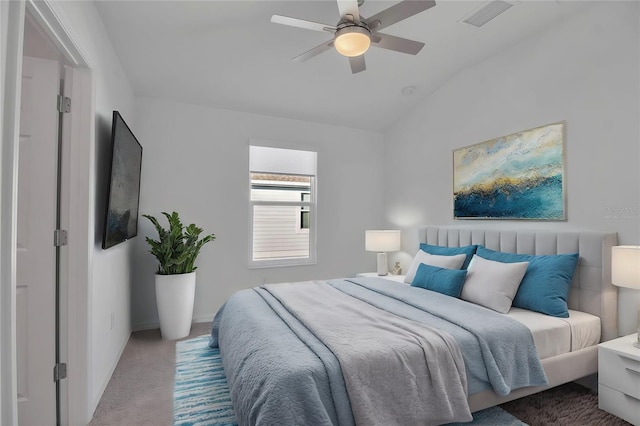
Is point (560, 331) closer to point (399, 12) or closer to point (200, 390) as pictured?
point (399, 12)

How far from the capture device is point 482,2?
103 inches

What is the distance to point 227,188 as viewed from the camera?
13.5 ft

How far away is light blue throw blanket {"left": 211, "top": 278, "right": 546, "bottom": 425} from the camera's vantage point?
59.2 inches

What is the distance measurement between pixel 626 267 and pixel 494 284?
780 millimetres

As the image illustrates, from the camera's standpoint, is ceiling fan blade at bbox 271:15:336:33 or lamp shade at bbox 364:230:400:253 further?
lamp shade at bbox 364:230:400:253

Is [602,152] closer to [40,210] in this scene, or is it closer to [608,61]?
[608,61]

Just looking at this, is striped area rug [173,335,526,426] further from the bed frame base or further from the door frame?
the door frame

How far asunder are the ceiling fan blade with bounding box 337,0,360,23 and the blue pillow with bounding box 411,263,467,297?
2099 mm

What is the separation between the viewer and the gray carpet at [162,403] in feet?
6.90

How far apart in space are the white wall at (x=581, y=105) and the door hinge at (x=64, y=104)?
3.50m

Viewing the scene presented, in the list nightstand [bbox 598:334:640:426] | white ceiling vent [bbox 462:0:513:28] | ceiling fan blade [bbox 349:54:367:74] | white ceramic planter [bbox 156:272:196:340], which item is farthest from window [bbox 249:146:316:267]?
nightstand [bbox 598:334:640:426]

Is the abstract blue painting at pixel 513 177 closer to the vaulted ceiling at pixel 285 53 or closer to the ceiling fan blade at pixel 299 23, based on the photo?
the vaulted ceiling at pixel 285 53

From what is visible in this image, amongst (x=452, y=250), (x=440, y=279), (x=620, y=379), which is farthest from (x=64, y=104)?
(x=620, y=379)

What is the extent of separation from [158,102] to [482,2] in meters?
3.33
